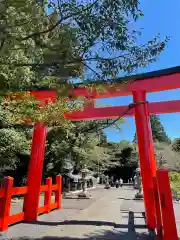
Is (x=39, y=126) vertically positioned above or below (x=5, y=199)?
above

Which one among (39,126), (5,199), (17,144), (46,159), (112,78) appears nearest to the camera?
(112,78)

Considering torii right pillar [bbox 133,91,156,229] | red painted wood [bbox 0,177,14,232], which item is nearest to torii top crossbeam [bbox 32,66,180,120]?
torii right pillar [bbox 133,91,156,229]

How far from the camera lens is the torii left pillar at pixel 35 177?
6.67 metres

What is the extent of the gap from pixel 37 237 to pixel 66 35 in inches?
156

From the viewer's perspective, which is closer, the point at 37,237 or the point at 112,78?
the point at 112,78

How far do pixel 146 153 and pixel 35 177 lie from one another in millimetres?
3064

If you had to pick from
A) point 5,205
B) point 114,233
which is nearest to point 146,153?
point 114,233

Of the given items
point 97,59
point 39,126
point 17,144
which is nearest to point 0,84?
point 97,59

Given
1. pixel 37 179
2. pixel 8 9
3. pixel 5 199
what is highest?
pixel 8 9

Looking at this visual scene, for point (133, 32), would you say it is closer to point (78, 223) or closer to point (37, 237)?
point (37, 237)

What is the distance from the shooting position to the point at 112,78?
3.41 meters

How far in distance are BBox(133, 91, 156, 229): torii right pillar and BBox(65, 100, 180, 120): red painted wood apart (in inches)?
23.1

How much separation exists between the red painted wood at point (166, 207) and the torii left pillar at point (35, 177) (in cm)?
388

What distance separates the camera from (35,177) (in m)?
6.89
